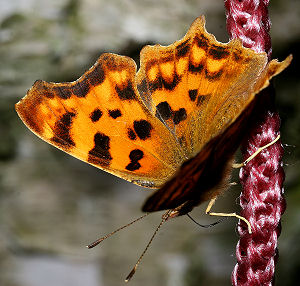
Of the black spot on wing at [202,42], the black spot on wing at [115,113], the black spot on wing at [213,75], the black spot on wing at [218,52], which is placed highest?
the black spot on wing at [202,42]

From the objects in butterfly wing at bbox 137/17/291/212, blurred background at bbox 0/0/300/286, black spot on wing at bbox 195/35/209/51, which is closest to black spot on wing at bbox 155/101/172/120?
butterfly wing at bbox 137/17/291/212

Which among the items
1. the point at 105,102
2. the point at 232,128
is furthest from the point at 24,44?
the point at 232,128

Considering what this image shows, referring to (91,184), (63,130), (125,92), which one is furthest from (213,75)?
(91,184)

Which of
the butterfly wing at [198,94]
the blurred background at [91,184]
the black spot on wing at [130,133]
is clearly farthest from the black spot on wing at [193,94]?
the blurred background at [91,184]

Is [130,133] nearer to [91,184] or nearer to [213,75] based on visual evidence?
[213,75]

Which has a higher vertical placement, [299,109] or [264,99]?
[264,99]

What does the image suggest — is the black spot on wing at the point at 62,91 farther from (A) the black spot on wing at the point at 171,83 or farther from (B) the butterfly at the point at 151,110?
(A) the black spot on wing at the point at 171,83

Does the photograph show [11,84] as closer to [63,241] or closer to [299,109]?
[63,241]
